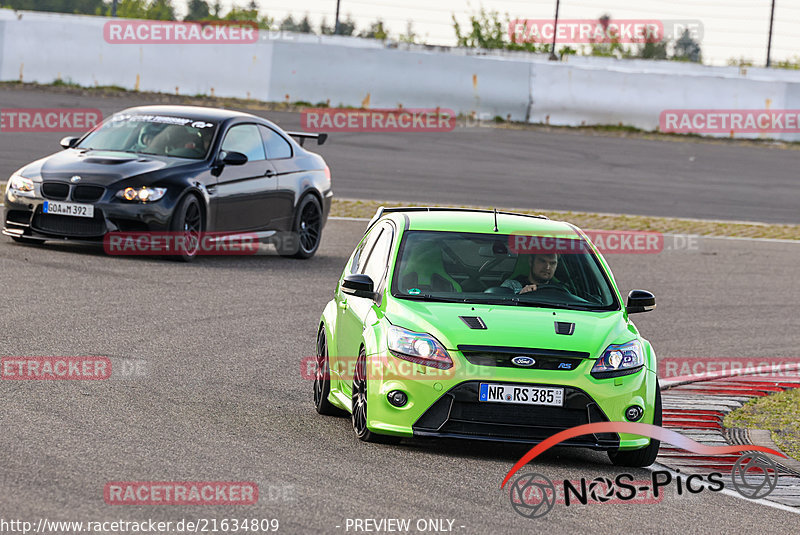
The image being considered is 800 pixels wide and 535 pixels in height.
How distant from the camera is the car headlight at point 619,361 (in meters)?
7.45

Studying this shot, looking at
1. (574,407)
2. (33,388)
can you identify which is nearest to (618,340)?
(574,407)

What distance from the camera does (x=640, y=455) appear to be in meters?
7.59

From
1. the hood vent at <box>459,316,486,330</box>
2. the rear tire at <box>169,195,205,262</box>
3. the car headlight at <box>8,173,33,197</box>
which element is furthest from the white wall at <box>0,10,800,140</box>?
the hood vent at <box>459,316,486,330</box>

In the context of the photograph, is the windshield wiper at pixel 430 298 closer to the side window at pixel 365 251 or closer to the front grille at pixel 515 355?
the front grille at pixel 515 355

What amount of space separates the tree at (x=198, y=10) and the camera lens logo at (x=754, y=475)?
95.1 feet

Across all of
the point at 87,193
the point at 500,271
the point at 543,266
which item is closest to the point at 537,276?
the point at 543,266

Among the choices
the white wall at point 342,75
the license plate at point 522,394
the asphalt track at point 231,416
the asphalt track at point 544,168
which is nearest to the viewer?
the asphalt track at point 231,416

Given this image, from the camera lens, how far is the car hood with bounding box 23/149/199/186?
1447cm

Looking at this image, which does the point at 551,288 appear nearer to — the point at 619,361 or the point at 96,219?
the point at 619,361

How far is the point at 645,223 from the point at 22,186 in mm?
9860

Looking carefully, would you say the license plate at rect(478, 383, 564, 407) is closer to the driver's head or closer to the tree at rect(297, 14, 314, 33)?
the driver's head

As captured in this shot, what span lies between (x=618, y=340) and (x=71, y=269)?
7480 millimetres

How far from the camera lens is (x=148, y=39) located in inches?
1174

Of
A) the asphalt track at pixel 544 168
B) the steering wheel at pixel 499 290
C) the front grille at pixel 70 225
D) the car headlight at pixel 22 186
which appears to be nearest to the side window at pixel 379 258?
the steering wheel at pixel 499 290
